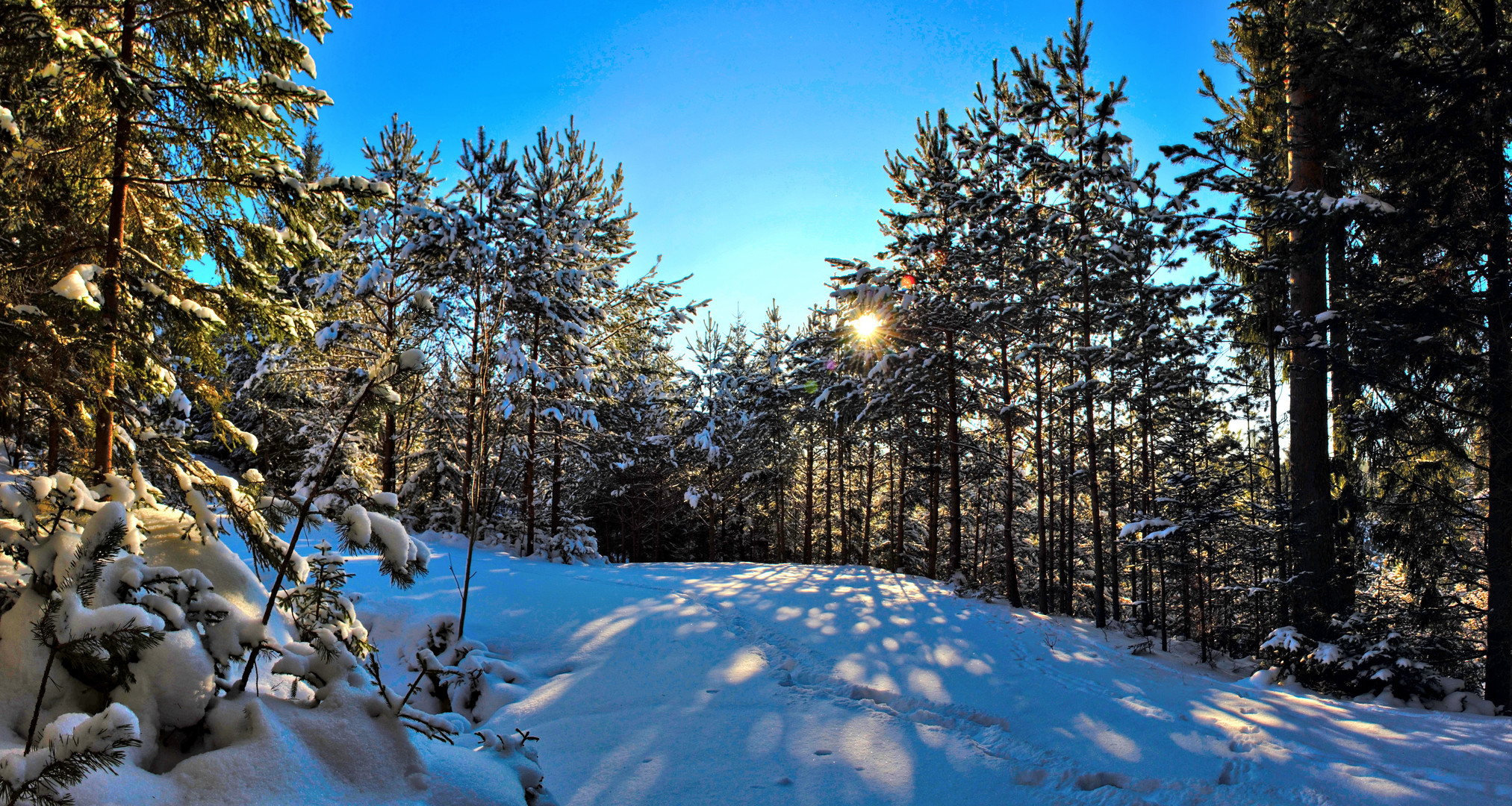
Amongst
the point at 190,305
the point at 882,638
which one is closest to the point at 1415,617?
the point at 882,638

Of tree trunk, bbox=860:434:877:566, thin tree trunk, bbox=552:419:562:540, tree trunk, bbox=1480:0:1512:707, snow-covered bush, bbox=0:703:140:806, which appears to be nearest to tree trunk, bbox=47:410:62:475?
snow-covered bush, bbox=0:703:140:806

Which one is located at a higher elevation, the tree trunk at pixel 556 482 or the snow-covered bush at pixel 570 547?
the tree trunk at pixel 556 482

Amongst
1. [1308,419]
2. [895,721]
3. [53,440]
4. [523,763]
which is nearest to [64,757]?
[523,763]

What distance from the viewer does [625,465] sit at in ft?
60.0

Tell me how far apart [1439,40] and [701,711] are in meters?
10.2

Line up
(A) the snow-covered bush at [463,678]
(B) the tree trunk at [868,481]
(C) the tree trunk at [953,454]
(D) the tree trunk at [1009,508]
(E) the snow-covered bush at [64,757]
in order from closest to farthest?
(E) the snow-covered bush at [64,757] < (A) the snow-covered bush at [463,678] < (D) the tree trunk at [1009,508] < (C) the tree trunk at [953,454] < (B) the tree trunk at [868,481]

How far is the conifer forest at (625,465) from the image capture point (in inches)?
93.1

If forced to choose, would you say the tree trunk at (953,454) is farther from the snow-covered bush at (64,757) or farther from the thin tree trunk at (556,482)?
the snow-covered bush at (64,757)

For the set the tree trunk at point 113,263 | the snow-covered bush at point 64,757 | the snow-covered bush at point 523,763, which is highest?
the tree trunk at point 113,263

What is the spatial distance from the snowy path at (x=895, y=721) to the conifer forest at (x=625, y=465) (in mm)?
43

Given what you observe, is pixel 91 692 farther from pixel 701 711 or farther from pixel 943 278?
pixel 943 278

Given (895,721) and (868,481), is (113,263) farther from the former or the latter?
(868,481)

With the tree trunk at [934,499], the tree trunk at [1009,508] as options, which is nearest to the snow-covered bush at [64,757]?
the tree trunk at [1009,508]

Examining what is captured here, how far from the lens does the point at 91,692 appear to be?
6.39ft
